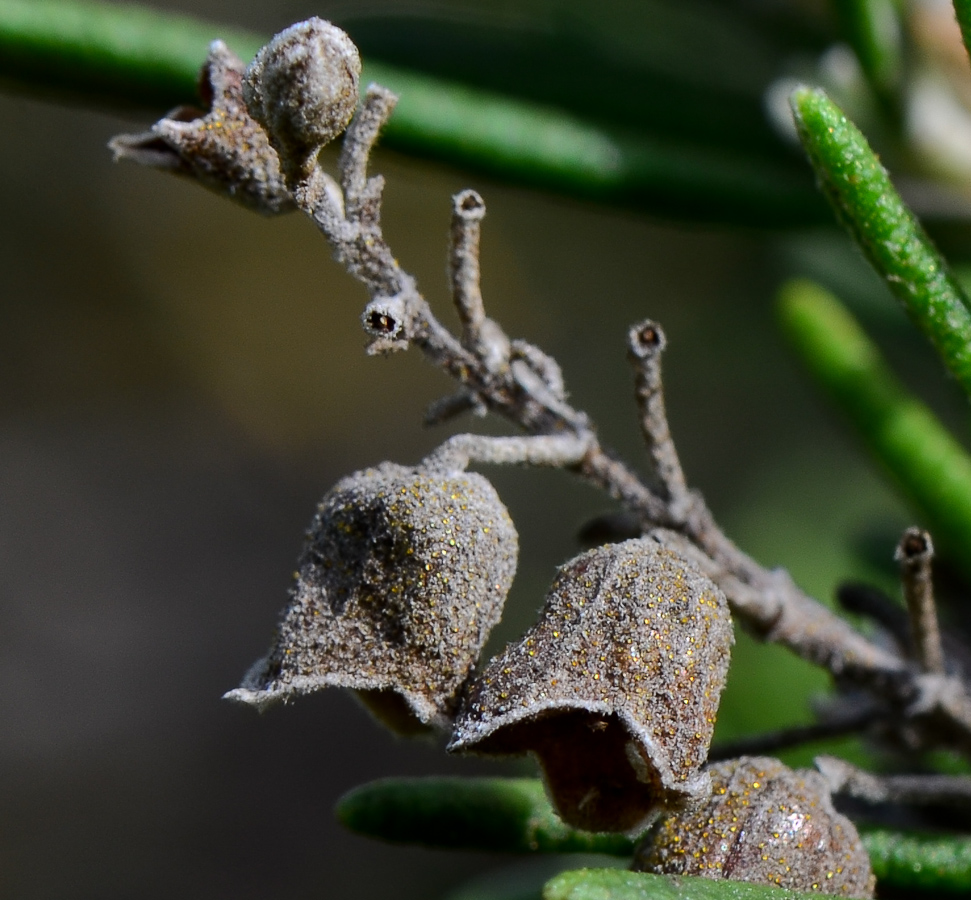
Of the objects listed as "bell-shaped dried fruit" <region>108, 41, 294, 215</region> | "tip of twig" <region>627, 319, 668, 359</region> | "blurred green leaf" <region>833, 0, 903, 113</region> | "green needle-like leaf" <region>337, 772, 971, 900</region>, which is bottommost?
"green needle-like leaf" <region>337, 772, 971, 900</region>

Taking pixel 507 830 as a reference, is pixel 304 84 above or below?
above

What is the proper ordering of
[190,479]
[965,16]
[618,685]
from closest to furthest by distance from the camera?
[618,685] < [965,16] < [190,479]

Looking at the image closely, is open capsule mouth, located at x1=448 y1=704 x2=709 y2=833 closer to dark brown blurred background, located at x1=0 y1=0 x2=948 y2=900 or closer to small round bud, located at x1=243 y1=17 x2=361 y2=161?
small round bud, located at x1=243 y1=17 x2=361 y2=161

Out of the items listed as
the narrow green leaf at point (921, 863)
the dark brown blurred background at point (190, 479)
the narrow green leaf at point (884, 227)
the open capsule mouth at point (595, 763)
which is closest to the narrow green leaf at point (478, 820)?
the open capsule mouth at point (595, 763)

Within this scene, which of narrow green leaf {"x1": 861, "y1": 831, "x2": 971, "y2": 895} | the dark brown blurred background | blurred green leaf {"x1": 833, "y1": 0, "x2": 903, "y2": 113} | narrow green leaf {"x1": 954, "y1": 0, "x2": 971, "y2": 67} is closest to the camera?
narrow green leaf {"x1": 954, "y1": 0, "x2": 971, "y2": 67}

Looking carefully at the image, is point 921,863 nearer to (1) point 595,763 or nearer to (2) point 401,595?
(1) point 595,763

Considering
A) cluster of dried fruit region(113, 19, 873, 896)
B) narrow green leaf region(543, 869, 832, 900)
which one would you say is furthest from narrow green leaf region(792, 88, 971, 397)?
narrow green leaf region(543, 869, 832, 900)

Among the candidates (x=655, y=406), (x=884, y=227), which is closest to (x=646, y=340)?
(x=655, y=406)
